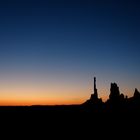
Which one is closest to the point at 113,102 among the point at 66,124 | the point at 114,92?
the point at 114,92

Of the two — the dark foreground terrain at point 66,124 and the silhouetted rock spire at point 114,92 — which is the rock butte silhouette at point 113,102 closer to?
the silhouetted rock spire at point 114,92

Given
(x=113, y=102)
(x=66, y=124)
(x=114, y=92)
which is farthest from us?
(x=114, y=92)

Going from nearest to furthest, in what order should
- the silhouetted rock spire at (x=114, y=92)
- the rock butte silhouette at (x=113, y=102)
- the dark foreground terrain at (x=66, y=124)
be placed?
the dark foreground terrain at (x=66, y=124) < the rock butte silhouette at (x=113, y=102) < the silhouetted rock spire at (x=114, y=92)

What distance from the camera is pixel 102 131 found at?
67.9 feet

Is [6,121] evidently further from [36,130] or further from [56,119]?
[56,119]

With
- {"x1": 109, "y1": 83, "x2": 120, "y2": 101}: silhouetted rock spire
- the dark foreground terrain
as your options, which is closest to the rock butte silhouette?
{"x1": 109, "y1": 83, "x2": 120, "y2": 101}: silhouetted rock spire

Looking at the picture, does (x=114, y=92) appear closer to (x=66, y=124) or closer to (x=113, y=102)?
(x=113, y=102)

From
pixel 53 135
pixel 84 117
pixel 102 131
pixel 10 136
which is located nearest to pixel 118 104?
pixel 84 117

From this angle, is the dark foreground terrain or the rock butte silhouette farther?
the rock butte silhouette

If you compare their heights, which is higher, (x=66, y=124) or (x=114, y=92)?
(x=114, y=92)

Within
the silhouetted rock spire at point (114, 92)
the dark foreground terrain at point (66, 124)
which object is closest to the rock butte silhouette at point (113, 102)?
the silhouetted rock spire at point (114, 92)

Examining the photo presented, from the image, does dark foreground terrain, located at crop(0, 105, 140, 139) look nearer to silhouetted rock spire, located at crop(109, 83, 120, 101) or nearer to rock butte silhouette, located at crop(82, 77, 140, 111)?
rock butte silhouette, located at crop(82, 77, 140, 111)

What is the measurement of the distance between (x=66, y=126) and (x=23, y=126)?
4.17 m

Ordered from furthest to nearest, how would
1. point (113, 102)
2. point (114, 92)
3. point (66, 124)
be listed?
point (114, 92), point (113, 102), point (66, 124)
